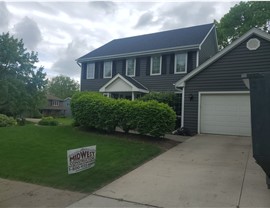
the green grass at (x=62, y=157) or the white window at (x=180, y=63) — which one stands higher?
the white window at (x=180, y=63)

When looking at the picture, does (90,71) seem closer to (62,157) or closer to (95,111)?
(95,111)

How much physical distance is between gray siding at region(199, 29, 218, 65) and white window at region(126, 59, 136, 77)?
4740 mm

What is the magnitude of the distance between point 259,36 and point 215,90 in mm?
3139

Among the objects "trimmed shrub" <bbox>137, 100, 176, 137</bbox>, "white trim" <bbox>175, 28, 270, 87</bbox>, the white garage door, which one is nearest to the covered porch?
"white trim" <bbox>175, 28, 270, 87</bbox>

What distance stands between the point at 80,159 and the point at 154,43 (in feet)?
50.2

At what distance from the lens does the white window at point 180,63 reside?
17609mm

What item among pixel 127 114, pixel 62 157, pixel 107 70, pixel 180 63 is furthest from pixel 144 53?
pixel 62 157

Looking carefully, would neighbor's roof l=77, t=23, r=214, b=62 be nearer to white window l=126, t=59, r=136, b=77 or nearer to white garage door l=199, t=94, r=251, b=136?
white window l=126, t=59, r=136, b=77

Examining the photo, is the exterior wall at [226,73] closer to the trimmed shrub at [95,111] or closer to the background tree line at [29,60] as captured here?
the trimmed shrub at [95,111]

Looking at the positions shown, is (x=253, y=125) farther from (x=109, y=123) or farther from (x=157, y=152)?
(x=109, y=123)

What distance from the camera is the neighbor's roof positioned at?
18219 mm

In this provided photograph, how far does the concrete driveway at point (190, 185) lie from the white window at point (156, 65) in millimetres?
10598

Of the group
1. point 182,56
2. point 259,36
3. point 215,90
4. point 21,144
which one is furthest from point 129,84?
point 21,144

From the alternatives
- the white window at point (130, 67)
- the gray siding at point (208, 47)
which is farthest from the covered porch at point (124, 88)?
the gray siding at point (208, 47)
